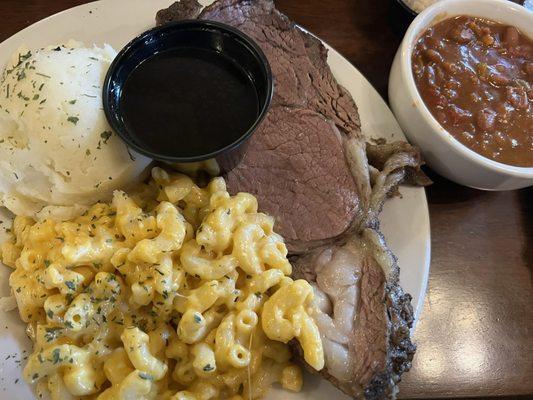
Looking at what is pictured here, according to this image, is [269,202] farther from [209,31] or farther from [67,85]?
[67,85]

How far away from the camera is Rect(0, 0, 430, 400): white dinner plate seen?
1428 mm

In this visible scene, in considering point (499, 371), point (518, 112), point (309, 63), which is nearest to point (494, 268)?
point (499, 371)

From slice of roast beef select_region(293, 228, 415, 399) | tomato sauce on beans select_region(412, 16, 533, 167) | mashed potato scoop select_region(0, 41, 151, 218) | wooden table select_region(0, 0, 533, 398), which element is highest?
mashed potato scoop select_region(0, 41, 151, 218)

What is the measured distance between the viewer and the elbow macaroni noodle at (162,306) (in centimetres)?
131

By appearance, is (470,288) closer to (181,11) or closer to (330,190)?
(330,190)

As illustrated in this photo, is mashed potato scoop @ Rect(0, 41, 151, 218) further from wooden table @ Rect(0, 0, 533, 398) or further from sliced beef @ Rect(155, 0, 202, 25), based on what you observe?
wooden table @ Rect(0, 0, 533, 398)

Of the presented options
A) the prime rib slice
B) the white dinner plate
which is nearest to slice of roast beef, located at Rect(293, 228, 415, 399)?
the prime rib slice

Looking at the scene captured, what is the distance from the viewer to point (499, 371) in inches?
66.1

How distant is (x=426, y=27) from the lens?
5.92ft

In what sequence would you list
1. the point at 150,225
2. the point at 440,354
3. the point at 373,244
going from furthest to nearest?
the point at 440,354
the point at 373,244
the point at 150,225

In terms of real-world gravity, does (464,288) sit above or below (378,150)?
below

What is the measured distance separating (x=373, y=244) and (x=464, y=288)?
1.61 feet

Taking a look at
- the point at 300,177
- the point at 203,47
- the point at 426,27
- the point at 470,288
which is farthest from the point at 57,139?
the point at 470,288

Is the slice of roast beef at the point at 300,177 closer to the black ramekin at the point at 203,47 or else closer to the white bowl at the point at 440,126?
the black ramekin at the point at 203,47
